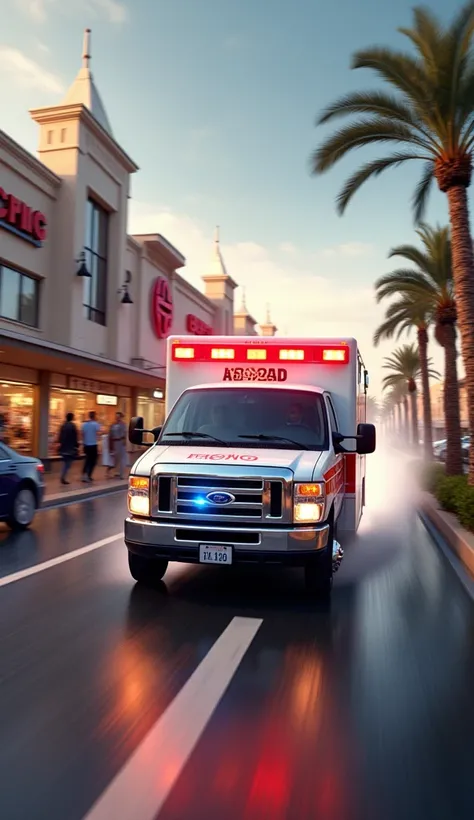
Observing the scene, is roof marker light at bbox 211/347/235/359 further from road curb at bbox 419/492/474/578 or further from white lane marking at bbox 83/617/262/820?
white lane marking at bbox 83/617/262/820

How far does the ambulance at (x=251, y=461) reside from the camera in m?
6.03

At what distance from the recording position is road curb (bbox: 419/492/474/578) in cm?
816

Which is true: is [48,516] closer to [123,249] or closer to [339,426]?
[339,426]

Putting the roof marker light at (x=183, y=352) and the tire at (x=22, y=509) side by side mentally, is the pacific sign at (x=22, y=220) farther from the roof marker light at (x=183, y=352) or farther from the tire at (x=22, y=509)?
the roof marker light at (x=183, y=352)

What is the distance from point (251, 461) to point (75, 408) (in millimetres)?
19680

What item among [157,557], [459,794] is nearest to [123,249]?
[157,557]

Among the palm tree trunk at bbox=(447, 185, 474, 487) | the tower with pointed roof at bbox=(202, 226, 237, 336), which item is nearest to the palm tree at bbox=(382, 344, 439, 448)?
the tower with pointed roof at bbox=(202, 226, 237, 336)

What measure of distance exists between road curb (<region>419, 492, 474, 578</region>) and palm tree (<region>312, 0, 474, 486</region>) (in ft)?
3.29

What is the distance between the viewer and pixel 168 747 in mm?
3420

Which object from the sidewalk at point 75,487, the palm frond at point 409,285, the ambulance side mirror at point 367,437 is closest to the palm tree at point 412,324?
the palm frond at point 409,285

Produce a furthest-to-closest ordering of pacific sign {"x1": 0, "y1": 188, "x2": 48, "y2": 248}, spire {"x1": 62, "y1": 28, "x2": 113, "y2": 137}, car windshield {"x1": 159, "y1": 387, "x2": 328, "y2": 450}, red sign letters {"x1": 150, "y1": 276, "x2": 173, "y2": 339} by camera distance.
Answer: red sign letters {"x1": 150, "y1": 276, "x2": 173, "y2": 339} < spire {"x1": 62, "y1": 28, "x2": 113, "y2": 137} < pacific sign {"x1": 0, "y1": 188, "x2": 48, "y2": 248} < car windshield {"x1": 159, "y1": 387, "x2": 328, "y2": 450}

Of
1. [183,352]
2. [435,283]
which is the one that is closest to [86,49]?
[435,283]

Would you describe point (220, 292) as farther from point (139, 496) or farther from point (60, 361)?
point (139, 496)

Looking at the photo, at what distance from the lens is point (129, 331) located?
29.3 metres
